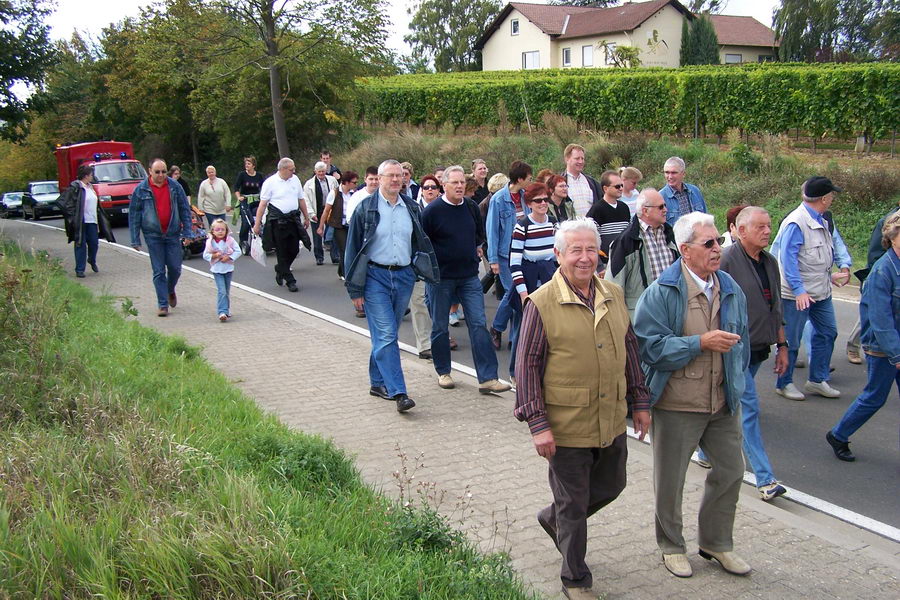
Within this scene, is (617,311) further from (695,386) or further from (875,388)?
(875,388)

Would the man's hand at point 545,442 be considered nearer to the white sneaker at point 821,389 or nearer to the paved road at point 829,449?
the paved road at point 829,449

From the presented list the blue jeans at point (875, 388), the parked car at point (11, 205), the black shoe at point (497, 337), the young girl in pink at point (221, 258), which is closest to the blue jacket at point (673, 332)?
the blue jeans at point (875, 388)

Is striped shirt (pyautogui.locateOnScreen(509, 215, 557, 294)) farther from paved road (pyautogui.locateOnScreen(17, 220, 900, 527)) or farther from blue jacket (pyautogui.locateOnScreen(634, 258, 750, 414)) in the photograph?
blue jacket (pyautogui.locateOnScreen(634, 258, 750, 414))

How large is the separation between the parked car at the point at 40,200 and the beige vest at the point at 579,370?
116 feet

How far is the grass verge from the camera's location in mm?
3756

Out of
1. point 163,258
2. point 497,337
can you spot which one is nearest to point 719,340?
point 497,337

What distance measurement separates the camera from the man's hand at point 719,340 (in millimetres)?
4324

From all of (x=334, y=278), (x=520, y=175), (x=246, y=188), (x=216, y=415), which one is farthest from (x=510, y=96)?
(x=216, y=415)

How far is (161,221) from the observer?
1166cm

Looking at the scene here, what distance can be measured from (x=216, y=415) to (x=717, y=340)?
3702mm

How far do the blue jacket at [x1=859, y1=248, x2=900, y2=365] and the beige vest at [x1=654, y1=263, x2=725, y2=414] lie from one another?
6.61ft

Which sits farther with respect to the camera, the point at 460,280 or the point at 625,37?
the point at 625,37

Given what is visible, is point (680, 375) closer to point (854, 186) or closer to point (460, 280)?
point (460, 280)

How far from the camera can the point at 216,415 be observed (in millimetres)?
6398
